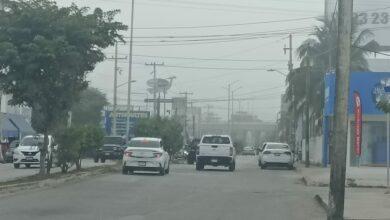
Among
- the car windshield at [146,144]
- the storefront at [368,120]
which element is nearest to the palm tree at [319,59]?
the storefront at [368,120]

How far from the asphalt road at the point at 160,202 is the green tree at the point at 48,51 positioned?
3044 millimetres

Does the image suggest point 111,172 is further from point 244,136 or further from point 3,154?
point 244,136

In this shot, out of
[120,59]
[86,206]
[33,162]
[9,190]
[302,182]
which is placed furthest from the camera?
[120,59]

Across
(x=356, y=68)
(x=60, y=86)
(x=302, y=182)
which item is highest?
(x=356, y=68)

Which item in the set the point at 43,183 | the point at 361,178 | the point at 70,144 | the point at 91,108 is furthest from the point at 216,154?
the point at 91,108

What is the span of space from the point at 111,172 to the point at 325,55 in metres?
24.6

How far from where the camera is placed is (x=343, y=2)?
1429 centimetres

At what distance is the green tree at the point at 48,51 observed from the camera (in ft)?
74.7

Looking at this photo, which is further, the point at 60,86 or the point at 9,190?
the point at 60,86

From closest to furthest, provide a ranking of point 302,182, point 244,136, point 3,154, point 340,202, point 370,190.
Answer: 1. point 340,202
2. point 370,190
3. point 302,182
4. point 3,154
5. point 244,136

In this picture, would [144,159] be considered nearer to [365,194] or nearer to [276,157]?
[365,194]

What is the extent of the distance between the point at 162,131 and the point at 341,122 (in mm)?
37681

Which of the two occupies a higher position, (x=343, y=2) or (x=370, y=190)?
(x=343, y=2)

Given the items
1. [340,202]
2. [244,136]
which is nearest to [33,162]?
[340,202]
